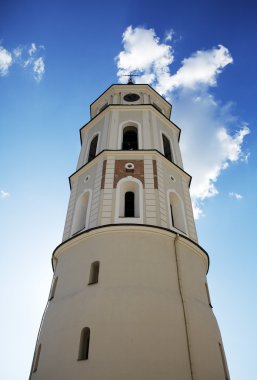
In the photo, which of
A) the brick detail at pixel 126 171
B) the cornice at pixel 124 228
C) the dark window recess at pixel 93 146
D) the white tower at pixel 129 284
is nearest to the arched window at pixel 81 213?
the white tower at pixel 129 284

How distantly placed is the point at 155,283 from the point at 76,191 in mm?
8043

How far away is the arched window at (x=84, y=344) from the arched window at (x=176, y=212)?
6.58 meters

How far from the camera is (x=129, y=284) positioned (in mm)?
11586

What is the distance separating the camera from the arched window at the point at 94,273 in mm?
12227

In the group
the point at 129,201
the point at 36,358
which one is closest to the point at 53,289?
the point at 36,358

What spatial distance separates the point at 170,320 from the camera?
10906 millimetres

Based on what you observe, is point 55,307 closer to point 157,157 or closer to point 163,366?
point 163,366

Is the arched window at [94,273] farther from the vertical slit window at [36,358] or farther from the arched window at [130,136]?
the arched window at [130,136]

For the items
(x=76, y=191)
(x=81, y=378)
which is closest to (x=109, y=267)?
(x=81, y=378)

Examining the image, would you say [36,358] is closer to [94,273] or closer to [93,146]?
[94,273]

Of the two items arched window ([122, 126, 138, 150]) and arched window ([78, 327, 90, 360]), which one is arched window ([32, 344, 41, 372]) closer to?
arched window ([78, 327, 90, 360])

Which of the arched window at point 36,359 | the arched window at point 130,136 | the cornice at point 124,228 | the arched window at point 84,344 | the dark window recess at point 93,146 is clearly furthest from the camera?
the dark window recess at point 93,146

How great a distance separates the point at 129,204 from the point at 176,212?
2.52 m

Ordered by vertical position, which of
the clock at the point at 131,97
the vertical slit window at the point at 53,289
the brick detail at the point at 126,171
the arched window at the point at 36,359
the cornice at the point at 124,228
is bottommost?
the arched window at the point at 36,359
